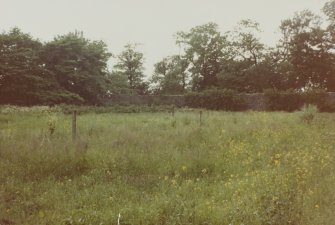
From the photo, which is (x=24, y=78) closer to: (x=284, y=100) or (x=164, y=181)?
(x=284, y=100)

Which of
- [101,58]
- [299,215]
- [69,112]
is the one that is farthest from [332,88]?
[299,215]

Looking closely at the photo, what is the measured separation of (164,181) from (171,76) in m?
52.6

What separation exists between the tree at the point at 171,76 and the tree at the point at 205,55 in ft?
5.40

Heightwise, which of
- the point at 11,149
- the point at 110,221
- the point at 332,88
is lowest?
the point at 110,221

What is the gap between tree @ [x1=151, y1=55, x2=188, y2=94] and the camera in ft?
204

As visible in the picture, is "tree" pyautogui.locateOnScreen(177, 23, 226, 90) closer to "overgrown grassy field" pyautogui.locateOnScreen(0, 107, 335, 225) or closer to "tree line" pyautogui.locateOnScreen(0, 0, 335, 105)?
"tree line" pyautogui.locateOnScreen(0, 0, 335, 105)

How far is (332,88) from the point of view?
2266 inches

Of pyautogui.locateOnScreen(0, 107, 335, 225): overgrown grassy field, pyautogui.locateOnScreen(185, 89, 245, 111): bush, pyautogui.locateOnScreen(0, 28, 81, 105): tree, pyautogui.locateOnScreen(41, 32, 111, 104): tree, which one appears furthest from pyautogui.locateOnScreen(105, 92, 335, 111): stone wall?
pyautogui.locateOnScreen(0, 107, 335, 225): overgrown grassy field

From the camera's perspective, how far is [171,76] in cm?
6250

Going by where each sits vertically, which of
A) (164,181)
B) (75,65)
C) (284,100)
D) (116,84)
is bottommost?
(164,181)

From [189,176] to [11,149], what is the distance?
16.3 feet

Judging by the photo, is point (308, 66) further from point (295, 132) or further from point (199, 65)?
point (295, 132)

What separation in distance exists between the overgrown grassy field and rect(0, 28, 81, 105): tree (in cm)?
2408

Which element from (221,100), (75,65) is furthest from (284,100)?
(75,65)
